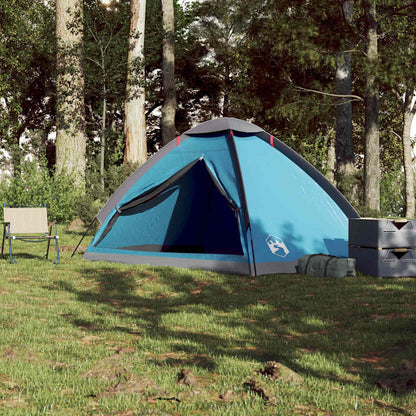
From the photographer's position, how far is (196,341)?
5.14 meters

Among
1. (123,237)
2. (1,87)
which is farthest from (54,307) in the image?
(1,87)

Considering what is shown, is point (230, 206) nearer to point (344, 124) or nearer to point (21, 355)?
point (21, 355)

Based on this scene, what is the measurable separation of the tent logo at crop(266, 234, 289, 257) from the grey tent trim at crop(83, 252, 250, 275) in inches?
18.9

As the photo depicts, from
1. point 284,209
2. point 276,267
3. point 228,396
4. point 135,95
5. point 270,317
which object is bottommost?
point 228,396

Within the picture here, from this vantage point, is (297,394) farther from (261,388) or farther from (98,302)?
(98,302)

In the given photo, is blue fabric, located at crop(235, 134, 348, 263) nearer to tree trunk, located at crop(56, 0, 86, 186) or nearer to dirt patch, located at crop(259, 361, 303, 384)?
dirt patch, located at crop(259, 361, 303, 384)

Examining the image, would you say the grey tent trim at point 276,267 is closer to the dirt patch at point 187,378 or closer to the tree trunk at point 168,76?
the dirt patch at point 187,378

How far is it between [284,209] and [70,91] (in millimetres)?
10923

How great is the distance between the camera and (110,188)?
1492 centimetres

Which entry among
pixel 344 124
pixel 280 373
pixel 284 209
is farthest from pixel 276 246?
pixel 344 124

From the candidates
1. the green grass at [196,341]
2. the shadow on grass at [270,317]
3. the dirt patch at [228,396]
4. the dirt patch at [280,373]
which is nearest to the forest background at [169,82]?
the shadow on grass at [270,317]

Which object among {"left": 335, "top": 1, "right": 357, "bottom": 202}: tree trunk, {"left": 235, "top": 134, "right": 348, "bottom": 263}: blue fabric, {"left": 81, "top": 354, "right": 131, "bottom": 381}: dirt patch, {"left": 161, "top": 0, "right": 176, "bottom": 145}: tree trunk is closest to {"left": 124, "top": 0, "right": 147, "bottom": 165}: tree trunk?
{"left": 161, "top": 0, "right": 176, "bottom": 145}: tree trunk

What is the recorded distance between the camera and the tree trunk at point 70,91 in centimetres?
1783

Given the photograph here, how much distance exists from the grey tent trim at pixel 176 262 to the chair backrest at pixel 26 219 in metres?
0.87
